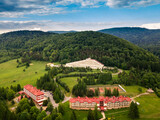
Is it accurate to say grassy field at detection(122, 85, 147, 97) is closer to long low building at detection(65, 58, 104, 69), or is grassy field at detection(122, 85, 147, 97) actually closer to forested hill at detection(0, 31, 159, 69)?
forested hill at detection(0, 31, 159, 69)

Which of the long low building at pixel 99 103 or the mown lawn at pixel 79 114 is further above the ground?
the long low building at pixel 99 103

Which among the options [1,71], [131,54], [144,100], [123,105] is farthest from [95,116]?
[1,71]

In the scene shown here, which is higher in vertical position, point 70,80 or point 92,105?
point 70,80

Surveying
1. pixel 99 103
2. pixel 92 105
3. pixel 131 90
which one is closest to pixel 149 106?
pixel 131 90

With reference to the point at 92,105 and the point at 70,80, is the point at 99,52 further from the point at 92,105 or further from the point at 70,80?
the point at 92,105

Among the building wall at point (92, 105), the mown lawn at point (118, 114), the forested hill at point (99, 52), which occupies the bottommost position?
the mown lawn at point (118, 114)

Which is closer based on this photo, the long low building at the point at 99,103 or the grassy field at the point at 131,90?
the long low building at the point at 99,103

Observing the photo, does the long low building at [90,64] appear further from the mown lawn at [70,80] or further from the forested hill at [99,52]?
the mown lawn at [70,80]

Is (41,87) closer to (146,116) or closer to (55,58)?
(146,116)

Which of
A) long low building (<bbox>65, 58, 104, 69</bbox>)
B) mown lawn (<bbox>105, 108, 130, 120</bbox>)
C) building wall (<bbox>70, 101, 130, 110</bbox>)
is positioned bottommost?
mown lawn (<bbox>105, 108, 130, 120</bbox>)

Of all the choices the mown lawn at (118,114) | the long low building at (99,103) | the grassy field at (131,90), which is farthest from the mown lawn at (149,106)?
the long low building at (99,103)

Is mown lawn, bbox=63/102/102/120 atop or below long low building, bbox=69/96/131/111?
below

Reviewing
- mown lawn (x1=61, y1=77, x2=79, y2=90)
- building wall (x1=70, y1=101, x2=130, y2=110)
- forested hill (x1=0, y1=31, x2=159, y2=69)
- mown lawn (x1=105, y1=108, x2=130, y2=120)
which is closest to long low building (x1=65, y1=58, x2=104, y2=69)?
forested hill (x1=0, y1=31, x2=159, y2=69)

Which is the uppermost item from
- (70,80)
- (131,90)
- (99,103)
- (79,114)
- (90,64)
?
(90,64)
